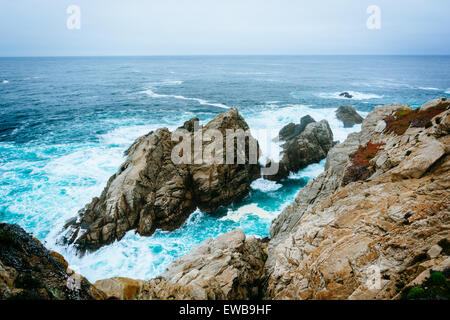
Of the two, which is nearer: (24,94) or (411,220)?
(411,220)

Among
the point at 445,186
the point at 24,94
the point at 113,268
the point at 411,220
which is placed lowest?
the point at 113,268

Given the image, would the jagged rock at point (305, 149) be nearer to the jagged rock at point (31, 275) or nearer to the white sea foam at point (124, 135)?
the white sea foam at point (124, 135)

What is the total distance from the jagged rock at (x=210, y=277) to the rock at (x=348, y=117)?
45.2m

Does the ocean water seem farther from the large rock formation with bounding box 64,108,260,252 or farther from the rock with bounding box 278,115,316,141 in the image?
the rock with bounding box 278,115,316,141

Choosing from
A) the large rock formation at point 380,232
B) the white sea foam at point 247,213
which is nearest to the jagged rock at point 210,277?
the large rock formation at point 380,232

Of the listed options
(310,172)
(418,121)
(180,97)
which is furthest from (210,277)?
(180,97)

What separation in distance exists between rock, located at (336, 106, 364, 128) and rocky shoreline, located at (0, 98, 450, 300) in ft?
107

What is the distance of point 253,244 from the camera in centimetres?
1702

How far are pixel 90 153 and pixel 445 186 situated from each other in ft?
139

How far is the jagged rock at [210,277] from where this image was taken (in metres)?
10.6

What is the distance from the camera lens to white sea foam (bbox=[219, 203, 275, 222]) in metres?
26.9

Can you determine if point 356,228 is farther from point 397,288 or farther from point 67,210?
point 67,210

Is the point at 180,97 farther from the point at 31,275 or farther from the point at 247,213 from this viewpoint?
the point at 31,275
